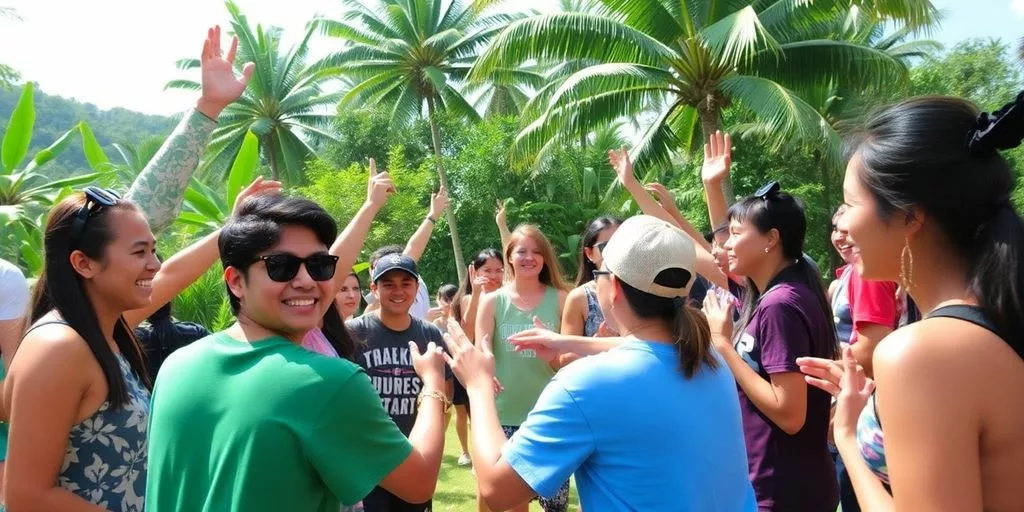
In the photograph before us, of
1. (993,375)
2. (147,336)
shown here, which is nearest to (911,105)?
(993,375)

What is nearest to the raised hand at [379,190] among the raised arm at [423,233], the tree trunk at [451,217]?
the raised arm at [423,233]

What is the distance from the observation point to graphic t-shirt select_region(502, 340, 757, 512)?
2090mm

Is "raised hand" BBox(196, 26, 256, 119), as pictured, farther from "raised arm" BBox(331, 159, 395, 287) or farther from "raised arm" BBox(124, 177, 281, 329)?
"raised arm" BBox(331, 159, 395, 287)

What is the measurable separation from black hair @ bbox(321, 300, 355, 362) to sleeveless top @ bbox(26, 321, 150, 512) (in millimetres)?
1257

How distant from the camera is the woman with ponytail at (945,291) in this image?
4.75 feet

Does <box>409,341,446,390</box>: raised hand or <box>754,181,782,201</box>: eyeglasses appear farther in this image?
<box>754,181,782,201</box>: eyeglasses

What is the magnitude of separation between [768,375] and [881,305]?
0.65m

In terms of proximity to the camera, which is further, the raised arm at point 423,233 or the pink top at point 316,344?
the raised arm at point 423,233

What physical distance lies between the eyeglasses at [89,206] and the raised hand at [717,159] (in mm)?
3116

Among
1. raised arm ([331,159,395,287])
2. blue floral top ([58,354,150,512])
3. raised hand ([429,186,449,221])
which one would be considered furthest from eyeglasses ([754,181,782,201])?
raised hand ([429,186,449,221])

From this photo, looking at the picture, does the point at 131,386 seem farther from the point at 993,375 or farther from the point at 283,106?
the point at 283,106

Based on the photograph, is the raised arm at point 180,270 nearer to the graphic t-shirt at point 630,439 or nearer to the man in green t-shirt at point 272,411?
the man in green t-shirt at point 272,411

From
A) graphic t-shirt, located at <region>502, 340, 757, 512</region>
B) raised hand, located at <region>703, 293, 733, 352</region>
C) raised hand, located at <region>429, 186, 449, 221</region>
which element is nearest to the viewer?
graphic t-shirt, located at <region>502, 340, 757, 512</region>

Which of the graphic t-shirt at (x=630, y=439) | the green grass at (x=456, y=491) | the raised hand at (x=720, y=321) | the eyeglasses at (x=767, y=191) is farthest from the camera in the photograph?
the green grass at (x=456, y=491)
